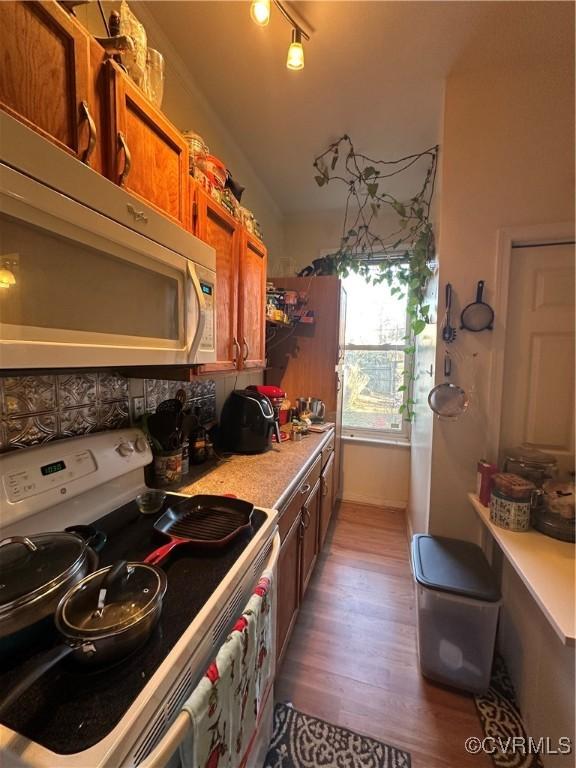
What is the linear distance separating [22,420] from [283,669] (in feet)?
4.94

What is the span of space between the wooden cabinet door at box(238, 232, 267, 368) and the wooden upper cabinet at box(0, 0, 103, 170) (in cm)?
85

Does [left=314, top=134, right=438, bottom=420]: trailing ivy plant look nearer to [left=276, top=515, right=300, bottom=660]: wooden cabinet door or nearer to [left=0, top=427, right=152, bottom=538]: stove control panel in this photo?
[left=276, top=515, right=300, bottom=660]: wooden cabinet door

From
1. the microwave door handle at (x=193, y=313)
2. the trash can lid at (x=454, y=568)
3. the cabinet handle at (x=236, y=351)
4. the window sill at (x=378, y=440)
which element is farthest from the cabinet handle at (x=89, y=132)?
the window sill at (x=378, y=440)

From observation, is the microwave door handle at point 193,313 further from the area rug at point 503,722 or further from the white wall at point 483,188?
the area rug at point 503,722

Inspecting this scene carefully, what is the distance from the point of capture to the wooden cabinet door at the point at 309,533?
156 centimetres

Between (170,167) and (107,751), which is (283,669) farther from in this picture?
(170,167)

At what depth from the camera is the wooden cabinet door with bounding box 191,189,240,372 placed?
117 centimetres

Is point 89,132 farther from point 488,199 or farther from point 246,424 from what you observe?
point 488,199

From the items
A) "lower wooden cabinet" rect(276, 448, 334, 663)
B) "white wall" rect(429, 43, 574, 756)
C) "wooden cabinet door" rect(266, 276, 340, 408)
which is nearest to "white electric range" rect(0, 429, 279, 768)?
"lower wooden cabinet" rect(276, 448, 334, 663)

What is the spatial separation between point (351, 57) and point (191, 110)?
33.5 inches

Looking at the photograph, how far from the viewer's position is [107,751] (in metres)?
0.39

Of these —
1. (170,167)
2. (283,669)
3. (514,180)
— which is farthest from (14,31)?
(283,669)

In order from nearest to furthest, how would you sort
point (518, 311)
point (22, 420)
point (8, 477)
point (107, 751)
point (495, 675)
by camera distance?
point (107, 751) → point (8, 477) → point (22, 420) → point (495, 675) → point (518, 311)

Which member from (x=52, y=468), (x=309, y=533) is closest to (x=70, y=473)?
(x=52, y=468)
